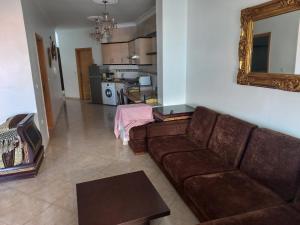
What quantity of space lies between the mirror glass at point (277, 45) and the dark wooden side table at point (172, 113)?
1.28m

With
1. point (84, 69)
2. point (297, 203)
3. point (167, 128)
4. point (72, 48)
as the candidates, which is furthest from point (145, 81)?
point (297, 203)

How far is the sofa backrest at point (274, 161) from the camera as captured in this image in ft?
5.54

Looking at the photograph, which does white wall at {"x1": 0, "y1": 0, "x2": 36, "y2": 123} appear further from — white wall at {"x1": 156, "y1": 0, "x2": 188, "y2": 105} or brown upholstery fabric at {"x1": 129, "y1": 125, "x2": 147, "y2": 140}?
white wall at {"x1": 156, "y1": 0, "x2": 188, "y2": 105}

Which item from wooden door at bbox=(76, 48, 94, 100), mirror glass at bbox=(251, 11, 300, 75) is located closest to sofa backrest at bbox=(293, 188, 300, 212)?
Result: mirror glass at bbox=(251, 11, 300, 75)

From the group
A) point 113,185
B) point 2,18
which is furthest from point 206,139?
point 2,18

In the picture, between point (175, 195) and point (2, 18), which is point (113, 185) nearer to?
point (175, 195)

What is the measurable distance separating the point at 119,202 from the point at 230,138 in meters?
1.35

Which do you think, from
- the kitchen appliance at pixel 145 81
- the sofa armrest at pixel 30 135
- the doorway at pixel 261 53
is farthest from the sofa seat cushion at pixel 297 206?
the kitchen appliance at pixel 145 81

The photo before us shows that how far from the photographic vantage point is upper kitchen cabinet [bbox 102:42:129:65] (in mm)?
7115

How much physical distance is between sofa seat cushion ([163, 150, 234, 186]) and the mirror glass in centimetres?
105

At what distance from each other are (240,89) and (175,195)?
143 centimetres

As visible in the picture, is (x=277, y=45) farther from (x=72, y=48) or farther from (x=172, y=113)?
(x=72, y=48)

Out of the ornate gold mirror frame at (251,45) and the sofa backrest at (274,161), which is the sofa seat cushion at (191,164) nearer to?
the sofa backrest at (274,161)

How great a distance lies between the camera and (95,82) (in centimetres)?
774
